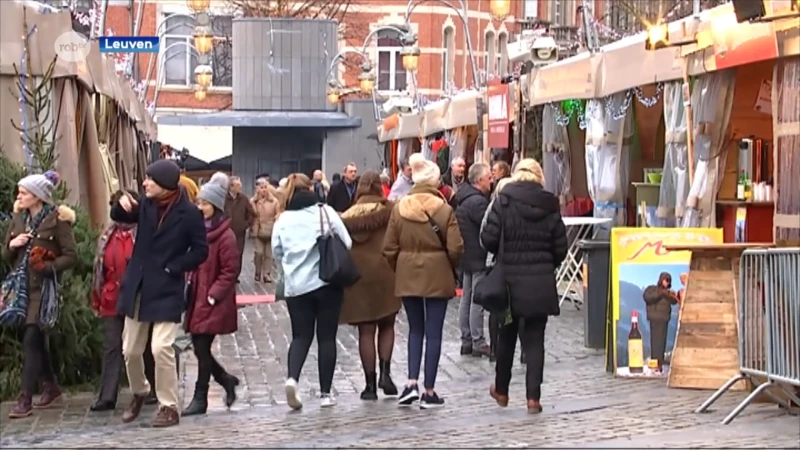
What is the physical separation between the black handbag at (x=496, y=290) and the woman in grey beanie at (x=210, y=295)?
1.77 meters

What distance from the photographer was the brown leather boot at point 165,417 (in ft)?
A: 32.5

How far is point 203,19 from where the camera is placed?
30266mm

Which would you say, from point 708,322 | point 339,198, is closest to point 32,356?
point 708,322

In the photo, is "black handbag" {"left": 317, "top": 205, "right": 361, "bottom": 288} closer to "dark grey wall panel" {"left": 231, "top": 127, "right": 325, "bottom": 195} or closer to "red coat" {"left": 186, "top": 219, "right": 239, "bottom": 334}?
"red coat" {"left": 186, "top": 219, "right": 239, "bottom": 334}

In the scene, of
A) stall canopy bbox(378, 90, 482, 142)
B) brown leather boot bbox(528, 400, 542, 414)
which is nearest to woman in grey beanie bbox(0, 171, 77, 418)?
brown leather boot bbox(528, 400, 542, 414)

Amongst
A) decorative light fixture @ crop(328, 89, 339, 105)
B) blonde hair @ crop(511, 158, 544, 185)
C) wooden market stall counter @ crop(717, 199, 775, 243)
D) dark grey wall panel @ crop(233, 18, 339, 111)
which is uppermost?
dark grey wall panel @ crop(233, 18, 339, 111)

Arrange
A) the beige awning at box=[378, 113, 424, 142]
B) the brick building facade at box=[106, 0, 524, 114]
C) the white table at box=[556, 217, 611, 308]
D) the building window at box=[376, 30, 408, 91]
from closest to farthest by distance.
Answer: the white table at box=[556, 217, 611, 308], the beige awning at box=[378, 113, 424, 142], the brick building facade at box=[106, 0, 524, 114], the building window at box=[376, 30, 408, 91]

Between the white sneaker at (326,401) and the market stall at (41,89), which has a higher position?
the market stall at (41,89)

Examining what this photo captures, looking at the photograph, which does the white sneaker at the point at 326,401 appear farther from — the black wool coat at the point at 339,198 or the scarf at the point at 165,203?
the black wool coat at the point at 339,198

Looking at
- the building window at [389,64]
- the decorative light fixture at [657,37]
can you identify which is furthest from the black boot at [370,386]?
the building window at [389,64]

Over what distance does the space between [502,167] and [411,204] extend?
374cm

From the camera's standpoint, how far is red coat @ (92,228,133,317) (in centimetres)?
1038

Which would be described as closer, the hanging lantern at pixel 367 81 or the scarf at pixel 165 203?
the scarf at pixel 165 203
